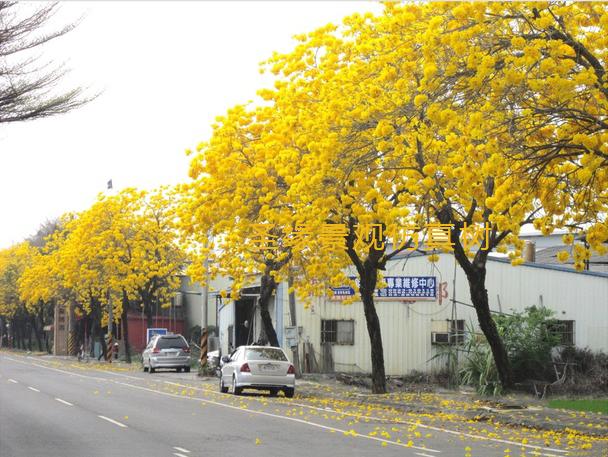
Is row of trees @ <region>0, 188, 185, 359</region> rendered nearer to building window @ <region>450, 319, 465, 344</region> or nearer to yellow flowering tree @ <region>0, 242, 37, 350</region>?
building window @ <region>450, 319, 465, 344</region>

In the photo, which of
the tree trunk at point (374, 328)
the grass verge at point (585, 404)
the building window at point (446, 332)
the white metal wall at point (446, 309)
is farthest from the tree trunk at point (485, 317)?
the building window at point (446, 332)

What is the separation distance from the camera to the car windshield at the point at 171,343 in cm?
4638

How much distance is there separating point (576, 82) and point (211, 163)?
46.6 ft

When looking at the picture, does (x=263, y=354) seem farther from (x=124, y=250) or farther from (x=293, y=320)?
(x=124, y=250)

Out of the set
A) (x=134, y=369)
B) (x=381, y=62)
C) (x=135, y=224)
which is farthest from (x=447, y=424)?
(x=135, y=224)

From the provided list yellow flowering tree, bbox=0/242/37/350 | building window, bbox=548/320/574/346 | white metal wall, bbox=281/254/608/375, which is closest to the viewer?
building window, bbox=548/320/574/346

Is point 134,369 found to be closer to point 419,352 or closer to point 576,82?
point 419,352

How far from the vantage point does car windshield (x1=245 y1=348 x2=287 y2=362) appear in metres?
28.8

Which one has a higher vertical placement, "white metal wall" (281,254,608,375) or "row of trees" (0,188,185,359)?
"row of trees" (0,188,185,359)

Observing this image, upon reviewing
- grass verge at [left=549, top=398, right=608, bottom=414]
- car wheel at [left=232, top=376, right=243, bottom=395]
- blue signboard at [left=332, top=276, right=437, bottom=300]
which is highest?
blue signboard at [left=332, top=276, right=437, bottom=300]

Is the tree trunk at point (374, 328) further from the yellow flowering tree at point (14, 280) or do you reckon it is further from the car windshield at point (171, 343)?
the yellow flowering tree at point (14, 280)

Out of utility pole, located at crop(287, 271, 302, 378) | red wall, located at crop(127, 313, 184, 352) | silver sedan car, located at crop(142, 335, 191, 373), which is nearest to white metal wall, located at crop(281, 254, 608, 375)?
utility pole, located at crop(287, 271, 302, 378)

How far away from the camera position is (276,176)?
2592 centimetres

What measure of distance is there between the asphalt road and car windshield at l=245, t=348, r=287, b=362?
183 centimetres
